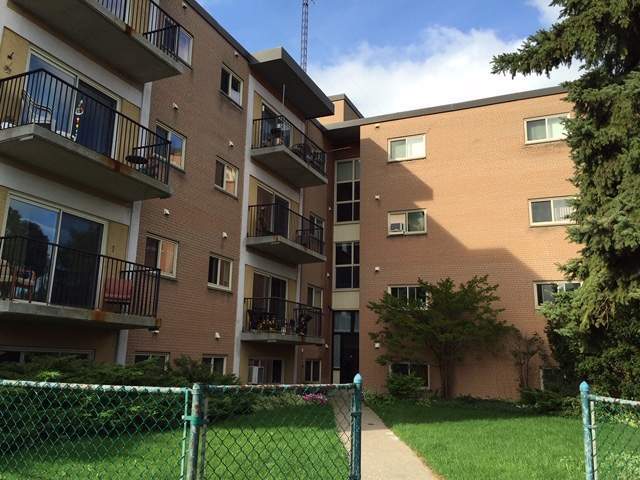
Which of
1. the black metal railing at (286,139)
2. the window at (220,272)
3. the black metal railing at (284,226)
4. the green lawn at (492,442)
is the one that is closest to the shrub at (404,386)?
the green lawn at (492,442)

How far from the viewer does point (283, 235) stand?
19.6m

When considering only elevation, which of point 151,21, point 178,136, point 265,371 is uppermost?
point 151,21

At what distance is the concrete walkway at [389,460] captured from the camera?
7078 millimetres

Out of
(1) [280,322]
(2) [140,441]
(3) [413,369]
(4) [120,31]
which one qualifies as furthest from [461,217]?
(2) [140,441]

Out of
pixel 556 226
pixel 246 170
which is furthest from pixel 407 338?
pixel 246 170

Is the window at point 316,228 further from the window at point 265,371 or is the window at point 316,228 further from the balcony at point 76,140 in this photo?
the balcony at point 76,140

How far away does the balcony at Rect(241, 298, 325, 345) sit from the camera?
1764 centimetres

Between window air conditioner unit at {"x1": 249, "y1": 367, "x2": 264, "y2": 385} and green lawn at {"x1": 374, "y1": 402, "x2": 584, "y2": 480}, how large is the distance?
4.88 metres

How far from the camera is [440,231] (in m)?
21.0

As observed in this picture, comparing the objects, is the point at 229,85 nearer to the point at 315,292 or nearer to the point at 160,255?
the point at 160,255

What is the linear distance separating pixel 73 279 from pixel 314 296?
501 inches

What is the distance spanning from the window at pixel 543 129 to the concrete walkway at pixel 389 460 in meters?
13.5

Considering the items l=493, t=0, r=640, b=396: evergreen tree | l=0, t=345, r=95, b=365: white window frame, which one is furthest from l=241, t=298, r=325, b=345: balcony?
l=493, t=0, r=640, b=396: evergreen tree

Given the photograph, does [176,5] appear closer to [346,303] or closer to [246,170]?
[246,170]
